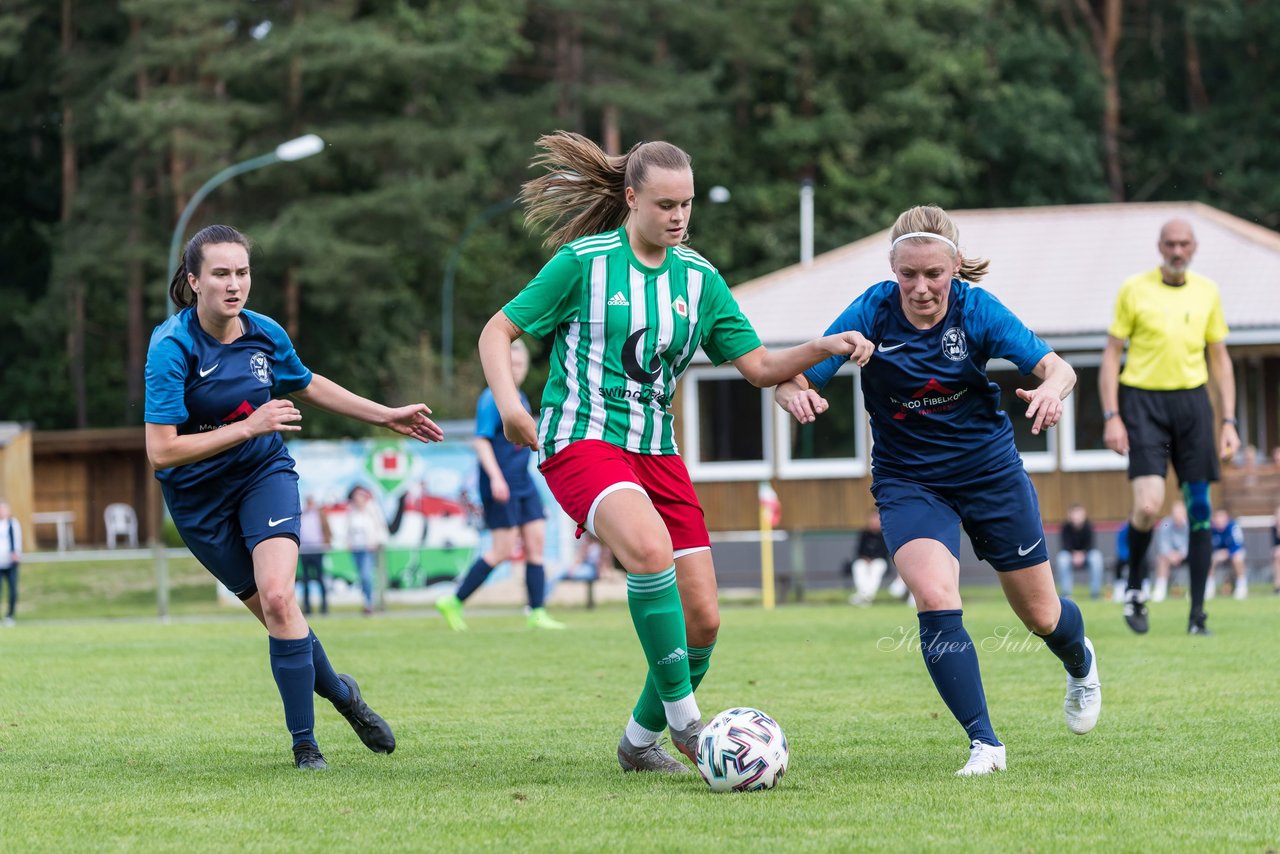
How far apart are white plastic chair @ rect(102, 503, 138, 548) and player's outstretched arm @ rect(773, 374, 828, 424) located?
4368 centimetres

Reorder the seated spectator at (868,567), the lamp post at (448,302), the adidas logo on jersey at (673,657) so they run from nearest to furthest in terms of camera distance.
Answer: the adidas logo on jersey at (673,657) → the seated spectator at (868,567) → the lamp post at (448,302)

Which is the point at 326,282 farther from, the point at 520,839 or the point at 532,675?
the point at 520,839

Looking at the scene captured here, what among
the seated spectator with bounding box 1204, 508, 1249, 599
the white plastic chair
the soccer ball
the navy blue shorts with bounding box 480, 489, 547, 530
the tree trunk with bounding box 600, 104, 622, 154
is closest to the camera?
the soccer ball

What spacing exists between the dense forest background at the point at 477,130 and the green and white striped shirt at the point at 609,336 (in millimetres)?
34654

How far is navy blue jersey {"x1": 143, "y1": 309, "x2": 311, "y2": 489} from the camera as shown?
6516 mm

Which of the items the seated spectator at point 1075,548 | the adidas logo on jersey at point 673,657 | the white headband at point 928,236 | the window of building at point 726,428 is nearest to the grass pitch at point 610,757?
the adidas logo on jersey at point 673,657

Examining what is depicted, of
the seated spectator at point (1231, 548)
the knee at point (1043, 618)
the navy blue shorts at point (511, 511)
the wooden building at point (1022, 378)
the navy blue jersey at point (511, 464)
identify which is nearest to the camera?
the knee at point (1043, 618)

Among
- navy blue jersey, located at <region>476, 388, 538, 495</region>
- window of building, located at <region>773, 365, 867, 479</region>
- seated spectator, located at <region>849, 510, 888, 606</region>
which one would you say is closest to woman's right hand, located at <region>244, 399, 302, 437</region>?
navy blue jersey, located at <region>476, 388, 538, 495</region>

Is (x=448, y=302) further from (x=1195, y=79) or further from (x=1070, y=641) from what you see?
(x=1070, y=641)

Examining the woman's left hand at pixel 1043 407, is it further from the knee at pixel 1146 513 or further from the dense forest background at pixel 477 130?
the dense forest background at pixel 477 130

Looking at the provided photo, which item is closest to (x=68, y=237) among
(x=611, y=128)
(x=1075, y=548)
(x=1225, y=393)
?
(x=611, y=128)

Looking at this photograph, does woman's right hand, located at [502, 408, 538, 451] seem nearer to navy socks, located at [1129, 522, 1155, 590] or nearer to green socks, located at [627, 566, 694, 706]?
green socks, located at [627, 566, 694, 706]

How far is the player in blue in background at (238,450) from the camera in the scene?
6500 mm

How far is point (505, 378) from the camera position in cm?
616
